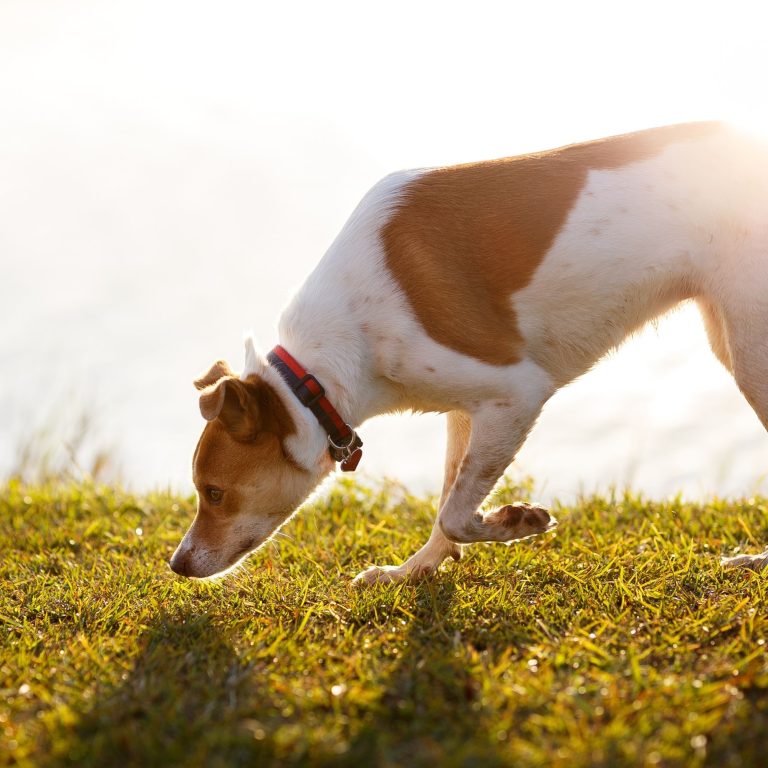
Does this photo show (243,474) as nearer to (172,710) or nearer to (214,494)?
(214,494)

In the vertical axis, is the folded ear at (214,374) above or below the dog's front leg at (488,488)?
above

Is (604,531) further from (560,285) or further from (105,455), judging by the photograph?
(105,455)

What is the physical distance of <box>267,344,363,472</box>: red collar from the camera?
3.72 metres

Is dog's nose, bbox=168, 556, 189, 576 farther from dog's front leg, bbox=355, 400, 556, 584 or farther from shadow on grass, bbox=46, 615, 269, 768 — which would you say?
dog's front leg, bbox=355, 400, 556, 584

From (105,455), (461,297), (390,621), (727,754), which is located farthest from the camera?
(105,455)

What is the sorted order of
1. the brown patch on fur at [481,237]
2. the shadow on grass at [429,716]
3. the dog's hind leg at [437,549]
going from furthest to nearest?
the dog's hind leg at [437,549]
the brown patch on fur at [481,237]
the shadow on grass at [429,716]

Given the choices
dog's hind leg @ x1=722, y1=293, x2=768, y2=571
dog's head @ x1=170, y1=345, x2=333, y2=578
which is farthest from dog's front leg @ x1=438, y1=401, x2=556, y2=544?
dog's hind leg @ x1=722, y1=293, x2=768, y2=571

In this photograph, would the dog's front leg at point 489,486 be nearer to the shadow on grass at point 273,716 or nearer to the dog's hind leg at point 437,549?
the dog's hind leg at point 437,549

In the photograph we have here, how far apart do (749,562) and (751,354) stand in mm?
849

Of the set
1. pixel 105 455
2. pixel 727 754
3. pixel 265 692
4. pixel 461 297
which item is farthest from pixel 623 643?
pixel 105 455

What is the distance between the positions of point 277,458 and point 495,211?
1343 mm

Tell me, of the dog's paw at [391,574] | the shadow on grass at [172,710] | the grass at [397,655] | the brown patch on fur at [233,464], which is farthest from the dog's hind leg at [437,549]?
the shadow on grass at [172,710]

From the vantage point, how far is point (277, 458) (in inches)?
151

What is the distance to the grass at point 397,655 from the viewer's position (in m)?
2.40
